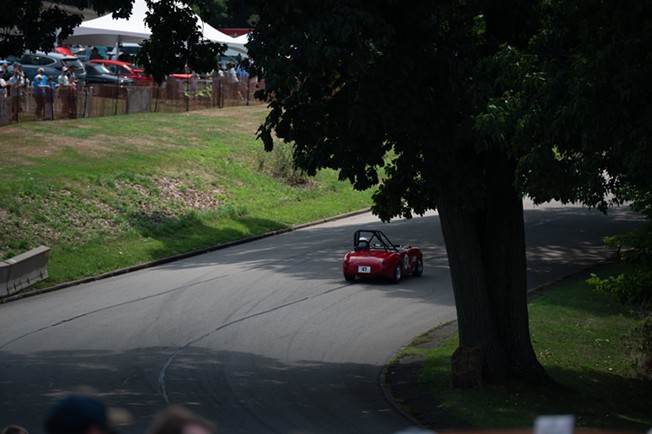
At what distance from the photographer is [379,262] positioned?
26.3 m

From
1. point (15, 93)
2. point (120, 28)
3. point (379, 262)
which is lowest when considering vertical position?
point (379, 262)

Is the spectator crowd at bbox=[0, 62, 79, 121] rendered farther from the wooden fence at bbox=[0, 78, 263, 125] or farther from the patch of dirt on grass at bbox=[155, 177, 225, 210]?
the patch of dirt on grass at bbox=[155, 177, 225, 210]

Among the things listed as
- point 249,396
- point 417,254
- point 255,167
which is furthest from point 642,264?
point 255,167

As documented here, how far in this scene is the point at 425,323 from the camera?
22.8 meters

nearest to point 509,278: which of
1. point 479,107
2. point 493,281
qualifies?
point 493,281

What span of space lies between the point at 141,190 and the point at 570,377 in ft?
65.3

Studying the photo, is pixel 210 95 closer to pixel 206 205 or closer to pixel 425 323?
pixel 206 205

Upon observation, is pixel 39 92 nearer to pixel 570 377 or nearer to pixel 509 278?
pixel 509 278

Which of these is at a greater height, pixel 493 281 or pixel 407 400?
A: pixel 493 281

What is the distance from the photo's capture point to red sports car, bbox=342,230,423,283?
1034 inches

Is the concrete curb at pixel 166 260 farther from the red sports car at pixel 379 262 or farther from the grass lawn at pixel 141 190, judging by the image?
the red sports car at pixel 379 262

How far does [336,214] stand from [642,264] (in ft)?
71.6

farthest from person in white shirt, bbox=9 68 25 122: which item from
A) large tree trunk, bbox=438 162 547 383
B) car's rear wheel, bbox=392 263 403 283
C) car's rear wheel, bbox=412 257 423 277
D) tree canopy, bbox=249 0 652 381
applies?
large tree trunk, bbox=438 162 547 383

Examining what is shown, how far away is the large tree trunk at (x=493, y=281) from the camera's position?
55.2 feet
